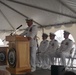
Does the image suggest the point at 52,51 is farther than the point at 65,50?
Yes

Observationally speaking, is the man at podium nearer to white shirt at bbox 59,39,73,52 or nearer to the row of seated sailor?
the row of seated sailor

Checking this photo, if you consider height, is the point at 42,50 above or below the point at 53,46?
below

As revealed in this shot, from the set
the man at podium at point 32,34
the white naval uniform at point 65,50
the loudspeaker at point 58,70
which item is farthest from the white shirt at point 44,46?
the loudspeaker at point 58,70

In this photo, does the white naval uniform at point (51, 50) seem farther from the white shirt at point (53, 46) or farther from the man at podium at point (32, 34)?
the man at podium at point (32, 34)

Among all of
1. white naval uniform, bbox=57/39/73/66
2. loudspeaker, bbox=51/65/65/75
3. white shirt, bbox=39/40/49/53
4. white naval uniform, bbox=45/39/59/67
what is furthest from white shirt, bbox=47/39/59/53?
loudspeaker, bbox=51/65/65/75

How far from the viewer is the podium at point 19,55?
5027 millimetres

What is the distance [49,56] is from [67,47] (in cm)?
93

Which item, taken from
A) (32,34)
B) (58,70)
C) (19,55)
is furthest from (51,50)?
(58,70)

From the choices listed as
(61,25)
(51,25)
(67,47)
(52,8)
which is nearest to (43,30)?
(51,25)

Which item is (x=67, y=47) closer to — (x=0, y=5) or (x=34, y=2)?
(x=34, y=2)

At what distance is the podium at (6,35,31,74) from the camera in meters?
5.03

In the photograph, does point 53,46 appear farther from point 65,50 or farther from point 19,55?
point 19,55

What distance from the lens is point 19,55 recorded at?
5055mm

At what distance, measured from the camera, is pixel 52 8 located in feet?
23.2
